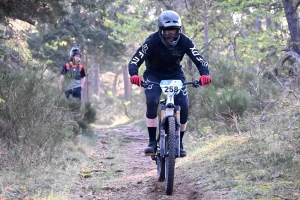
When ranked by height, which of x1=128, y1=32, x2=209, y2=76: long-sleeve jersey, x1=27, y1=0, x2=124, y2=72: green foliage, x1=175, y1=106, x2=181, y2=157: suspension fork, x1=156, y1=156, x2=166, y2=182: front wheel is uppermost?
x1=27, y1=0, x2=124, y2=72: green foliage

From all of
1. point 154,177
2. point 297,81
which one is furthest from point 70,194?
point 297,81

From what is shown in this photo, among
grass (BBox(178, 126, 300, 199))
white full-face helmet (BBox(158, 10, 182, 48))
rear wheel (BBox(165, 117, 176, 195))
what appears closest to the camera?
grass (BBox(178, 126, 300, 199))

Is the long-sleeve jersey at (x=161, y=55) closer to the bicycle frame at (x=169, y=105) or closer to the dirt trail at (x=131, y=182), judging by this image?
the bicycle frame at (x=169, y=105)

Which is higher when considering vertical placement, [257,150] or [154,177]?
[257,150]

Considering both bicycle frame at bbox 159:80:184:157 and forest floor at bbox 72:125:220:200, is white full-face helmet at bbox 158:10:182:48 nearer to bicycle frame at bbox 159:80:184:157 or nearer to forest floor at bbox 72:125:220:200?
bicycle frame at bbox 159:80:184:157

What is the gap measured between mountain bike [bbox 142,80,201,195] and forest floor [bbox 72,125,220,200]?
1.01ft

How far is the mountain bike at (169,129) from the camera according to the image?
4641mm

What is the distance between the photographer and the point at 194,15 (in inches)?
530

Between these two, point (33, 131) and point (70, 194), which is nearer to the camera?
point (70, 194)

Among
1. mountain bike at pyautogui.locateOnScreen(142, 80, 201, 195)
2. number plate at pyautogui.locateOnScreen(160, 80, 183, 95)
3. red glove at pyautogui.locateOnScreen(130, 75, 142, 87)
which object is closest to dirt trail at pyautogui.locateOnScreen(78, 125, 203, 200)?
mountain bike at pyautogui.locateOnScreen(142, 80, 201, 195)

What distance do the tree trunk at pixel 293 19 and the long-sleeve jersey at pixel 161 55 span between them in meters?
5.05

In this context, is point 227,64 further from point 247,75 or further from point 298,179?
point 298,179

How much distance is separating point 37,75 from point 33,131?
3.66 ft

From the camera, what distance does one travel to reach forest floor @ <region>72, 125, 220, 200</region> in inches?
193
